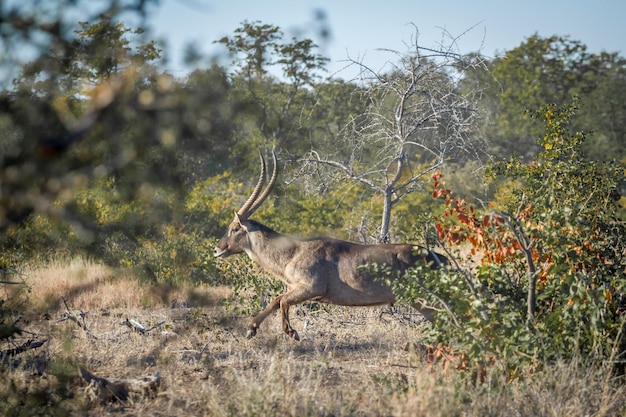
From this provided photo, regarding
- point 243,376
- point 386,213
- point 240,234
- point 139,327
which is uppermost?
point 386,213

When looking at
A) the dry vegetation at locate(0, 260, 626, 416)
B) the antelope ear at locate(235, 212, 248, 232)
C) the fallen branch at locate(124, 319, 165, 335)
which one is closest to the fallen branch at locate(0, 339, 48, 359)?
the dry vegetation at locate(0, 260, 626, 416)

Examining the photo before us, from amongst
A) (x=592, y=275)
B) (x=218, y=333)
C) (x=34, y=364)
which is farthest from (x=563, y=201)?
(x=34, y=364)

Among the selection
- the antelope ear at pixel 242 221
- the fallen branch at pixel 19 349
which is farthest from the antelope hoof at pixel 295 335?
the fallen branch at pixel 19 349

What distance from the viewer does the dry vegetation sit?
14.2ft

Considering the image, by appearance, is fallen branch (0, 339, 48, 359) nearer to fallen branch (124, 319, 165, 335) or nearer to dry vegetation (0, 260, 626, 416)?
dry vegetation (0, 260, 626, 416)

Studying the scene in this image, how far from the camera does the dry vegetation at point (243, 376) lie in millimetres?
4316

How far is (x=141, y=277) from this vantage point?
3.04 metres

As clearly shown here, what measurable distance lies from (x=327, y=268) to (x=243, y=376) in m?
3.22

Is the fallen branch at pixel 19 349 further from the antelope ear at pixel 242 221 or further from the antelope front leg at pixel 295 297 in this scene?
the antelope ear at pixel 242 221

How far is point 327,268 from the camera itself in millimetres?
8508

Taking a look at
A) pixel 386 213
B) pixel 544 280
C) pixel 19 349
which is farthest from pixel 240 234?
pixel 544 280

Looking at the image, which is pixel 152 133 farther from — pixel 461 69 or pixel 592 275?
pixel 461 69

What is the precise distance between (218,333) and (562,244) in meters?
3.82

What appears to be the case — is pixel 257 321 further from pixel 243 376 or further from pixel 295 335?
pixel 243 376
